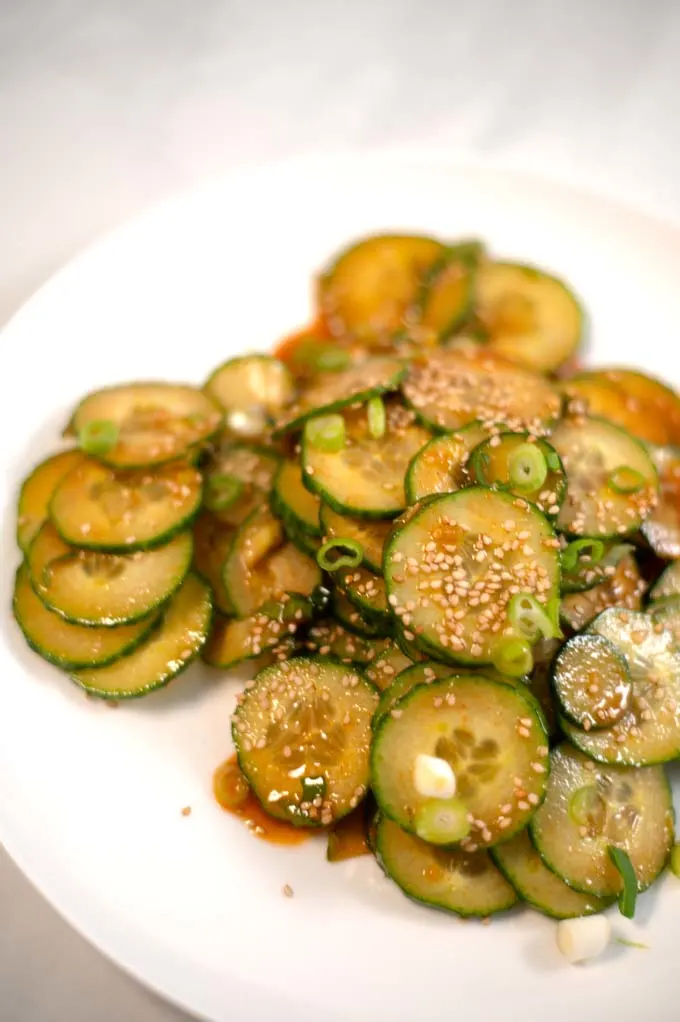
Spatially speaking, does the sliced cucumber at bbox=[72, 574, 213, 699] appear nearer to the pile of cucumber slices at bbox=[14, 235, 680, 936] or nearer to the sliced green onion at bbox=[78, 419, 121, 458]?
the pile of cucumber slices at bbox=[14, 235, 680, 936]

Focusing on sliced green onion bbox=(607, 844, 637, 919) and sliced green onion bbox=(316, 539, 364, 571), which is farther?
sliced green onion bbox=(316, 539, 364, 571)

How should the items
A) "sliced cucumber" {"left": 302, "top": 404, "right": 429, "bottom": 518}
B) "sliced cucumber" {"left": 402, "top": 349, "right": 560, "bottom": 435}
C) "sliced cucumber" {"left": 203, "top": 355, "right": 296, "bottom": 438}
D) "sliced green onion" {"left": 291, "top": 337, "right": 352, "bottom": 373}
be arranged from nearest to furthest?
"sliced cucumber" {"left": 302, "top": 404, "right": 429, "bottom": 518} < "sliced cucumber" {"left": 402, "top": 349, "right": 560, "bottom": 435} < "sliced cucumber" {"left": 203, "top": 355, "right": 296, "bottom": 438} < "sliced green onion" {"left": 291, "top": 337, "right": 352, "bottom": 373}

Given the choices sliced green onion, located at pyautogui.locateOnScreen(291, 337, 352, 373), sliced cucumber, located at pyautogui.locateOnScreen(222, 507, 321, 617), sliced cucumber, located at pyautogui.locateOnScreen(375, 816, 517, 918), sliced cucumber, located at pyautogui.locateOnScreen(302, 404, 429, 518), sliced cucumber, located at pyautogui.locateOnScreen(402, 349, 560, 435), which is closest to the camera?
sliced cucumber, located at pyautogui.locateOnScreen(375, 816, 517, 918)

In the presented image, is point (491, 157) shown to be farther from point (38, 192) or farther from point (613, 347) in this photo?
point (38, 192)

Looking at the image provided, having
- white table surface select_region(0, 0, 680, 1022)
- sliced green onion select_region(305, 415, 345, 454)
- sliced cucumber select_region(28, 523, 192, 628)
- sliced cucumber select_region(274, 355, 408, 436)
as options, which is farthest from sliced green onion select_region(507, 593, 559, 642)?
white table surface select_region(0, 0, 680, 1022)

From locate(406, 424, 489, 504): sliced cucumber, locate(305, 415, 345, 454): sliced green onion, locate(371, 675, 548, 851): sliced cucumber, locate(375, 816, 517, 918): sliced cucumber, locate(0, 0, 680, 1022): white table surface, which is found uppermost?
locate(0, 0, 680, 1022): white table surface

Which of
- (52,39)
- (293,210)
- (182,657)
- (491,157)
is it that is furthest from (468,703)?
(52,39)

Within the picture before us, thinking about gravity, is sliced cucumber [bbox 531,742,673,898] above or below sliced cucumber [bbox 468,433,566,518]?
below
